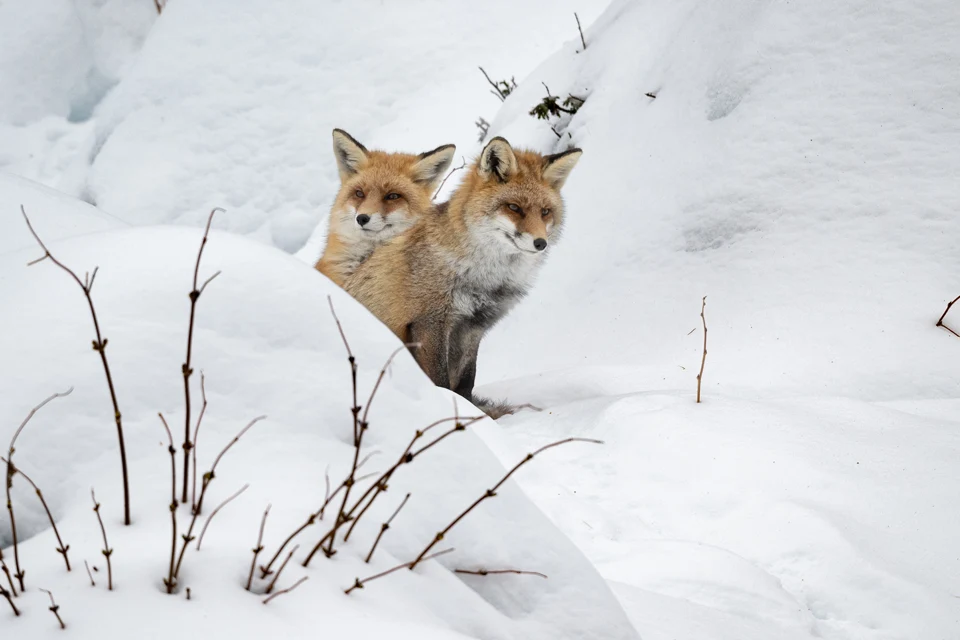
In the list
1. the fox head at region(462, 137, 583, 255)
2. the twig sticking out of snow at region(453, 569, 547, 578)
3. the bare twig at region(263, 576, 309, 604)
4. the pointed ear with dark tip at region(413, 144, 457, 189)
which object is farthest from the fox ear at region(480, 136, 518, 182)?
the bare twig at region(263, 576, 309, 604)

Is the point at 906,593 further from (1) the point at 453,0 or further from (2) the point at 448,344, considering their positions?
(1) the point at 453,0

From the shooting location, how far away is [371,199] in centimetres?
433

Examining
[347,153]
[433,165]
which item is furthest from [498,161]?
[347,153]

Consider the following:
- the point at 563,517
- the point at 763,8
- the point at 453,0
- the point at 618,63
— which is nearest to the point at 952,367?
the point at 563,517

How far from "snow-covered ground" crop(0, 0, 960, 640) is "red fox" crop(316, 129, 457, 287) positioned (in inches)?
42.0

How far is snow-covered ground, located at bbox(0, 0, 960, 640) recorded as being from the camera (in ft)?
4.63

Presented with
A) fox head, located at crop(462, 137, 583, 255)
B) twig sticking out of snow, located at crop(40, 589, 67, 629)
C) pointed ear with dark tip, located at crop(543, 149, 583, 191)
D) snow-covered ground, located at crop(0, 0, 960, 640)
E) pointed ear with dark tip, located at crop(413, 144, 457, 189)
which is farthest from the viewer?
pointed ear with dark tip, located at crop(413, 144, 457, 189)

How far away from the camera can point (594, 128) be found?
582cm

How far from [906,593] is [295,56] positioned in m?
9.53

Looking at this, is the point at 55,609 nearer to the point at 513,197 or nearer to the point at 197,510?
the point at 197,510

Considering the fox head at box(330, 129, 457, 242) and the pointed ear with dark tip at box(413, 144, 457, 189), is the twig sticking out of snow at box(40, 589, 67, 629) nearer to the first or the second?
the fox head at box(330, 129, 457, 242)

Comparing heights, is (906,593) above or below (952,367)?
above

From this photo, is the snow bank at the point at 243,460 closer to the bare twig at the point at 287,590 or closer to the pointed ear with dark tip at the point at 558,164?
the bare twig at the point at 287,590

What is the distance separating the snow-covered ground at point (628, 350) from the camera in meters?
1.41
